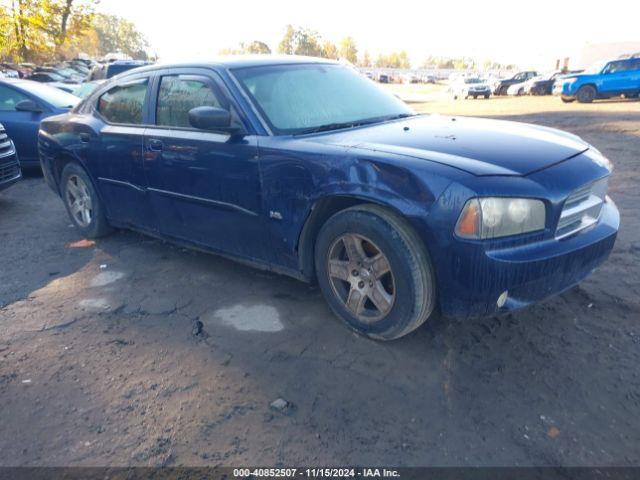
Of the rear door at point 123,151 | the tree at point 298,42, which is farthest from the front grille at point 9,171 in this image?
the tree at point 298,42

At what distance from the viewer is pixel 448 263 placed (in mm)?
2582

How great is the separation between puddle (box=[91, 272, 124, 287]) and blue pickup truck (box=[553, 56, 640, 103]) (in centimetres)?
2124

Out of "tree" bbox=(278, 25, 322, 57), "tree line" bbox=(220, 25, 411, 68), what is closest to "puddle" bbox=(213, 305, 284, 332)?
"tree line" bbox=(220, 25, 411, 68)

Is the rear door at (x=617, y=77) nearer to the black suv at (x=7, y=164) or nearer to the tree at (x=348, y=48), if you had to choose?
the black suv at (x=7, y=164)

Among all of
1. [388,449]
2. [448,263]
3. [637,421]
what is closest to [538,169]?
[448,263]

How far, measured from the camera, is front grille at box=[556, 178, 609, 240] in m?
2.77

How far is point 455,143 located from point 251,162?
1.26 meters

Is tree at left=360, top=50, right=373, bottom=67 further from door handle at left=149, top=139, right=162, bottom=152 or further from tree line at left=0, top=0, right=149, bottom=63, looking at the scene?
door handle at left=149, top=139, right=162, bottom=152

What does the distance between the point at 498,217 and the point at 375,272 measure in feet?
2.44

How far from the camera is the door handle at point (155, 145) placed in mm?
3941

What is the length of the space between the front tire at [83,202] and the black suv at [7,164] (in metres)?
1.27

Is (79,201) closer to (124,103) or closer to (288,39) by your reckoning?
(124,103)

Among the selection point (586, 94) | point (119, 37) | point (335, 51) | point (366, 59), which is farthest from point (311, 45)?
point (586, 94)

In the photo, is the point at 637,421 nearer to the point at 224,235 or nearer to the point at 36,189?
the point at 224,235
